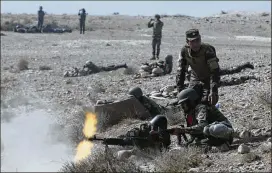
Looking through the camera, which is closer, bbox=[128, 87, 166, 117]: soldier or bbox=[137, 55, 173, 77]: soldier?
bbox=[128, 87, 166, 117]: soldier

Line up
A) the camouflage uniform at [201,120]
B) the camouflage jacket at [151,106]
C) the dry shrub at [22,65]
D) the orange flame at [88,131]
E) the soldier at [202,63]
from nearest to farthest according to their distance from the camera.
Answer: the camouflage uniform at [201,120] → the soldier at [202,63] → the orange flame at [88,131] → the camouflage jacket at [151,106] → the dry shrub at [22,65]

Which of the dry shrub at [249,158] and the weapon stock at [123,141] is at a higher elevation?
the dry shrub at [249,158]

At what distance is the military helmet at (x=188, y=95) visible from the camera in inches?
283

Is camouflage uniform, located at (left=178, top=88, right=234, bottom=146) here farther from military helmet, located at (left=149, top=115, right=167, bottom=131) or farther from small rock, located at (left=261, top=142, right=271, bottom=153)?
small rock, located at (left=261, top=142, right=271, bottom=153)

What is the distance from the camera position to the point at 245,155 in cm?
618

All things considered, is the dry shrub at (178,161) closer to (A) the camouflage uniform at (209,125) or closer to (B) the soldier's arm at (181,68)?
(A) the camouflage uniform at (209,125)

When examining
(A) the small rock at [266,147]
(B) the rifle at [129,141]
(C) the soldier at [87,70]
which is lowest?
(C) the soldier at [87,70]

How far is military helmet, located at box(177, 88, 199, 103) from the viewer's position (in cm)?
720

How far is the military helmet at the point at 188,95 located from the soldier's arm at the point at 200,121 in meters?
0.15

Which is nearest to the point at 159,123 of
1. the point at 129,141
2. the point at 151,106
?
the point at 129,141

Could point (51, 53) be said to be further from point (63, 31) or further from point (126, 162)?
point (126, 162)

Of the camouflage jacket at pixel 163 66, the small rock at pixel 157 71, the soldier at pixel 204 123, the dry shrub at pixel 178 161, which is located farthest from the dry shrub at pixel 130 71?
the dry shrub at pixel 178 161

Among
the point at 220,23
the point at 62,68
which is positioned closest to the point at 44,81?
the point at 62,68

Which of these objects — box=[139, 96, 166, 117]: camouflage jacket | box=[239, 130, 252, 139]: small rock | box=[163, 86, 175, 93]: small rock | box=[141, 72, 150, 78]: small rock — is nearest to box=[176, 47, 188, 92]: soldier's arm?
box=[239, 130, 252, 139]: small rock
